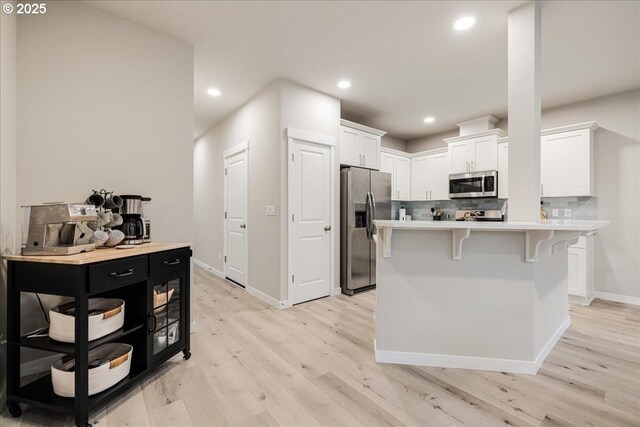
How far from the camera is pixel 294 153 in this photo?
3559 mm

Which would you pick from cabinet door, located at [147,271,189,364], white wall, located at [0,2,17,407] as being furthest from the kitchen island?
white wall, located at [0,2,17,407]

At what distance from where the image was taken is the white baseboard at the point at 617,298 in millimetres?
3686

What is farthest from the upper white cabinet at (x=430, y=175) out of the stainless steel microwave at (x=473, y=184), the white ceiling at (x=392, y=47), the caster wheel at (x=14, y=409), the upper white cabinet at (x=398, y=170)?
the caster wheel at (x=14, y=409)

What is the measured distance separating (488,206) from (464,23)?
336 centimetres

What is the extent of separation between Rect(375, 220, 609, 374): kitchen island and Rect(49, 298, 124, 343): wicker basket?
175cm

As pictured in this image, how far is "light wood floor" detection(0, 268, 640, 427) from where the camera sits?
159 cm

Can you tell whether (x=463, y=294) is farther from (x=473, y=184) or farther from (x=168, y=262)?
(x=473, y=184)

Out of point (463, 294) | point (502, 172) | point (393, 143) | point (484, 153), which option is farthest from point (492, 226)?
point (393, 143)

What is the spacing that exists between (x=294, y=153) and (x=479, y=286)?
96.2 inches

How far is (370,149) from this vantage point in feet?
15.0

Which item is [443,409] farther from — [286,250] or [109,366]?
[286,250]

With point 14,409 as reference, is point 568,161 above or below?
above

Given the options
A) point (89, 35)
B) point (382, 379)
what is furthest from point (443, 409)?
point (89, 35)

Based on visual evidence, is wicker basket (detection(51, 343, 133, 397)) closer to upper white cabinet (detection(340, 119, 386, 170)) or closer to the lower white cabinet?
upper white cabinet (detection(340, 119, 386, 170))
